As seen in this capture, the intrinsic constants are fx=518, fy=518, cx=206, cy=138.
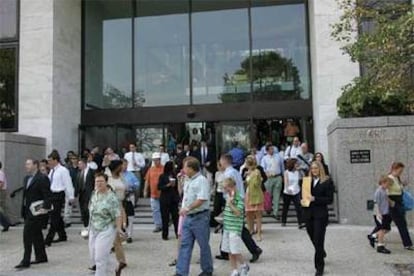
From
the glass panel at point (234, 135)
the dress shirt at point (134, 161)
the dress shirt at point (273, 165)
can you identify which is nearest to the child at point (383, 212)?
the dress shirt at point (273, 165)

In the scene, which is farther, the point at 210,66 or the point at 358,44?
the point at 210,66

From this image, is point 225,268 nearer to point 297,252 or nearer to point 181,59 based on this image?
point 297,252

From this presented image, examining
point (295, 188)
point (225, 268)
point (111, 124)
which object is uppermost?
point (111, 124)

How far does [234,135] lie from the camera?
1859 cm

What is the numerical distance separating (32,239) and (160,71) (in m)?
11.5

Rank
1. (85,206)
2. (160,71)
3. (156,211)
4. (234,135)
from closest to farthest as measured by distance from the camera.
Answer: (156,211) → (85,206) → (234,135) → (160,71)

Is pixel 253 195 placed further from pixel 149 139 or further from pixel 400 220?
pixel 149 139

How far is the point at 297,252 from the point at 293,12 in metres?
11.7

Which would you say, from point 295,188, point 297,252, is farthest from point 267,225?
point 297,252

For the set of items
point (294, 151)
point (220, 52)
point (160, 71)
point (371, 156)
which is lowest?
point (371, 156)

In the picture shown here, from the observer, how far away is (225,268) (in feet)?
27.9

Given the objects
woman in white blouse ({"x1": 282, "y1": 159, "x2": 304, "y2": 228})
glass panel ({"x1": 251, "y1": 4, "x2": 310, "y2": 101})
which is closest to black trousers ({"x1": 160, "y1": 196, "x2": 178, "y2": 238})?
woman in white blouse ({"x1": 282, "y1": 159, "x2": 304, "y2": 228})

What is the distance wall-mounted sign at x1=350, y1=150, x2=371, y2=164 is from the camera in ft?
42.8

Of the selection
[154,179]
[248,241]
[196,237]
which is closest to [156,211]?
[154,179]
